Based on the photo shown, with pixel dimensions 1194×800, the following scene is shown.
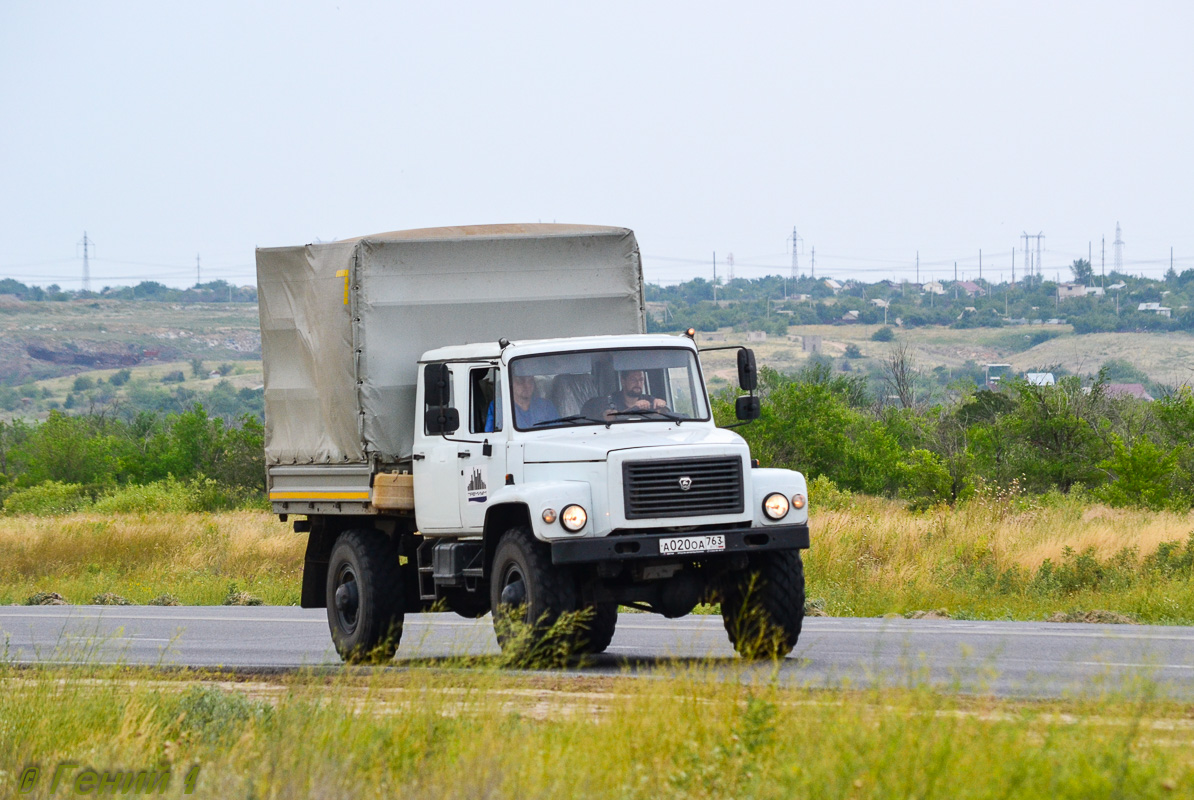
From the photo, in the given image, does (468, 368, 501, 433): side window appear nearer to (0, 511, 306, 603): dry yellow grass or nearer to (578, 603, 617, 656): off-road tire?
(578, 603, 617, 656): off-road tire

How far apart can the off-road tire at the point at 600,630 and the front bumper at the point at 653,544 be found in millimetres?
1179

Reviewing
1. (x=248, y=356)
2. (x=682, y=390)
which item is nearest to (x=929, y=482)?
(x=682, y=390)

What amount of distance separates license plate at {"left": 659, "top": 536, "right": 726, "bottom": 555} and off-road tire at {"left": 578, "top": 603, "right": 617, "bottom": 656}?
4.20 ft

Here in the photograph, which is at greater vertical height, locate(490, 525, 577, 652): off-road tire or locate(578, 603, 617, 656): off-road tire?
locate(490, 525, 577, 652): off-road tire

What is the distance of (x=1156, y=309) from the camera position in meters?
180

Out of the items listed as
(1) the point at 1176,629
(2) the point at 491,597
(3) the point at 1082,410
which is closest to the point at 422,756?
(2) the point at 491,597

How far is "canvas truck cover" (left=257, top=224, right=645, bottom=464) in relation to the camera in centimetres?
1377

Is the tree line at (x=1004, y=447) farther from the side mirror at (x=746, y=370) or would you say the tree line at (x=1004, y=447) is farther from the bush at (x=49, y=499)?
the bush at (x=49, y=499)

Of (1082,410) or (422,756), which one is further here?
(1082,410)

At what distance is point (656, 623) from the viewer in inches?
701

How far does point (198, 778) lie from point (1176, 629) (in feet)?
36.5

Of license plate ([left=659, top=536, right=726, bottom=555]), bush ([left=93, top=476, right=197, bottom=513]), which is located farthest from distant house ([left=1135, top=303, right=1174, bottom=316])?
license plate ([left=659, top=536, right=726, bottom=555])

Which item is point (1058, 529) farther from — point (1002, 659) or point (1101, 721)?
point (1101, 721)

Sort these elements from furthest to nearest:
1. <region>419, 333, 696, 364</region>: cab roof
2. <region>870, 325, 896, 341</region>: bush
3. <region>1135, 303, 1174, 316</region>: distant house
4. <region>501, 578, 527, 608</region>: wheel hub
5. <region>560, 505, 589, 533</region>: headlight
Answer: <region>870, 325, 896, 341</region>: bush
<region>1135, 303, 1174, 316</region>: distant house
<region>419, 333, 696, 364</region>: cab roof
<region>501, 578, 527, 608</region>: wheel hub
<region>560, 505, 589, 533</region>: headlight
